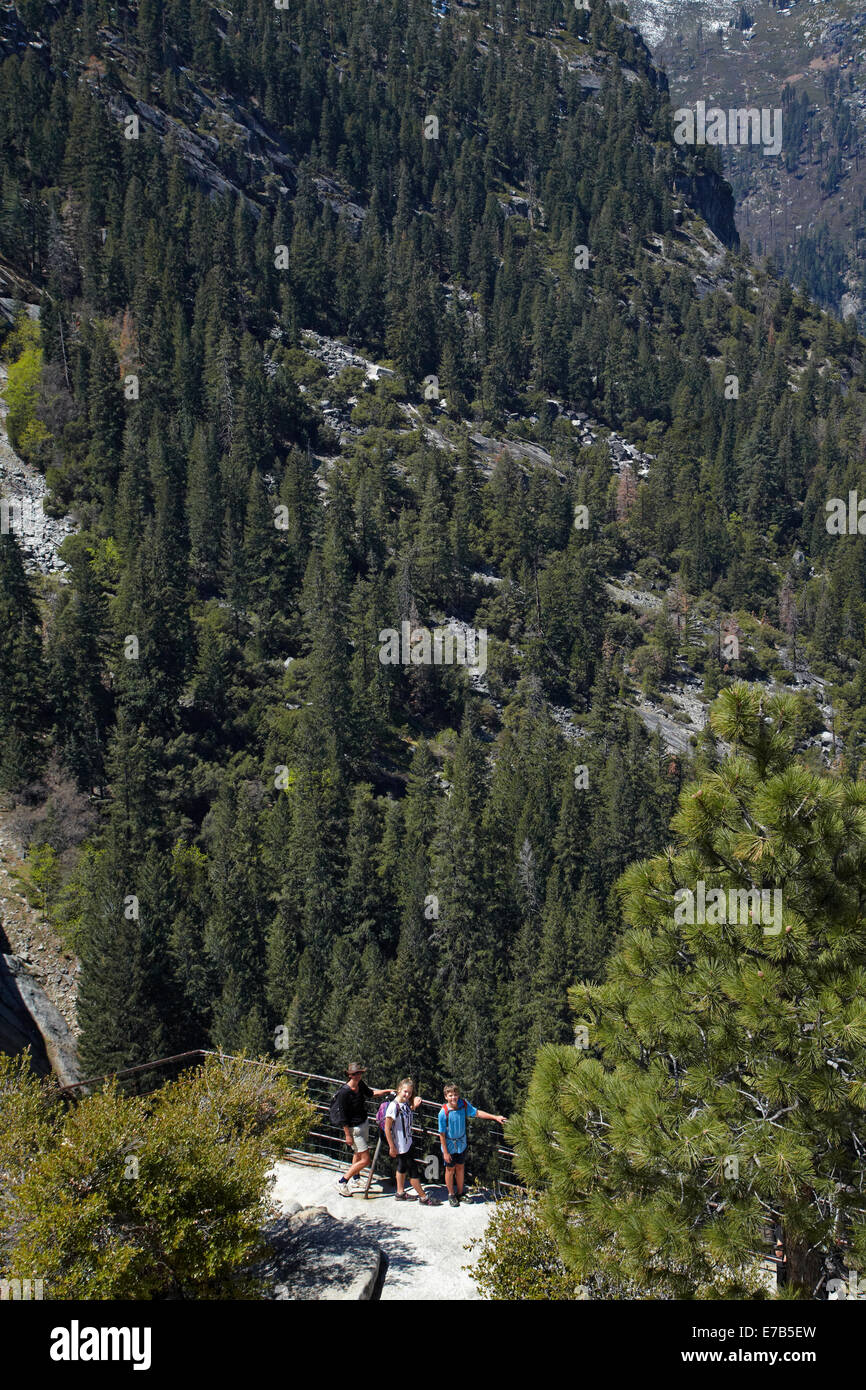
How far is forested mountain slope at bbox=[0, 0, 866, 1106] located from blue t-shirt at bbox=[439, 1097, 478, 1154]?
31067 mm

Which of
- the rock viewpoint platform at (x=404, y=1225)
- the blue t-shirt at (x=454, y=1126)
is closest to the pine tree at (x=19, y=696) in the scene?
the rock viewpoint platform at (x=404, y=1225)

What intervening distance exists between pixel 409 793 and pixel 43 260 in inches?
3565

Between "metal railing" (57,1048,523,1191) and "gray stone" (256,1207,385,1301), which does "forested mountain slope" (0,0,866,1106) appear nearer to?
"metal railing" (57,1048,523,1191)

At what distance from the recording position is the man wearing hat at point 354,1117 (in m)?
13.5

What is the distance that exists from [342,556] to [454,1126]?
9016cm

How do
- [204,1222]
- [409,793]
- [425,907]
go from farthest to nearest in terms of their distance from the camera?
1. [409,793]
2. [425,907]
3. [204,1222]

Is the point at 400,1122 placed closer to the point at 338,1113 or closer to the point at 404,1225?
the point at 338,1113

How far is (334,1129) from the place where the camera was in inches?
1228

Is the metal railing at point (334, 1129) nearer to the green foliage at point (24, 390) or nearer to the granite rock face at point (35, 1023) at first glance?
the granite rock face at point (35, 1023)

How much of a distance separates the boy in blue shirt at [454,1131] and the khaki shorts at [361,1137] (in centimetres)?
127

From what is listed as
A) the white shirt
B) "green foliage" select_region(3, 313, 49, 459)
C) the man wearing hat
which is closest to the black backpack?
the man wearing hat

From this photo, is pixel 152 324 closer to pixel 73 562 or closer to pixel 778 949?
pixel 73 562

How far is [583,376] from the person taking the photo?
167m

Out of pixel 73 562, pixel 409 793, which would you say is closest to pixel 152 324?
pixel 73 562
